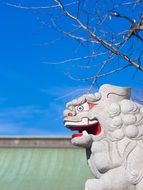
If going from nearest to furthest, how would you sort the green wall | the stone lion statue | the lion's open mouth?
the stone lion statue < the lion's open mouth < the green wall

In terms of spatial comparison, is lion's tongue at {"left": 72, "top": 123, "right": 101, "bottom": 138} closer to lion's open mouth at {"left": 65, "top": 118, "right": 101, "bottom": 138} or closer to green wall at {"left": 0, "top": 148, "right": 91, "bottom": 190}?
lion's open mouth at {"left": 65, "top": 118, "right": 101, "bottom": 138}

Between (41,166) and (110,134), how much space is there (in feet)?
30.4

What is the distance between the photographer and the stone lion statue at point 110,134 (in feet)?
19.1

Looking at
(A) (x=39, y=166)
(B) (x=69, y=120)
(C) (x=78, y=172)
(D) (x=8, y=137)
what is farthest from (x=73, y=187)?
(B) (x=69, y=120)

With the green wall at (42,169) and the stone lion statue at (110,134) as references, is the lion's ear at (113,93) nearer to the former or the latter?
the stone lion statue at (110,134)

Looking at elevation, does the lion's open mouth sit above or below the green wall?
below

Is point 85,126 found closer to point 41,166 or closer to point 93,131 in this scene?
point 93,131

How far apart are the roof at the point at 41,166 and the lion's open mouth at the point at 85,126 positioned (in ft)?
24.0

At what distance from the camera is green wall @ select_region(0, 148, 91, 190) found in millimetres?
13695

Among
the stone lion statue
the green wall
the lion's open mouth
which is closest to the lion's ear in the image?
the stone lion statue

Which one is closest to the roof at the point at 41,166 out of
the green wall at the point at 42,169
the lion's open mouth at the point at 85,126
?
the green wall at the point at 42,169

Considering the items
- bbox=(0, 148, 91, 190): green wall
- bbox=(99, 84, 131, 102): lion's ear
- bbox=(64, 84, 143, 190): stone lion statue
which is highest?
bbox=(0, 148, 91, 190): green wall

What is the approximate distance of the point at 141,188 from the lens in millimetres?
5781

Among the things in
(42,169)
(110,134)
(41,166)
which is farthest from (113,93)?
(41,166)
